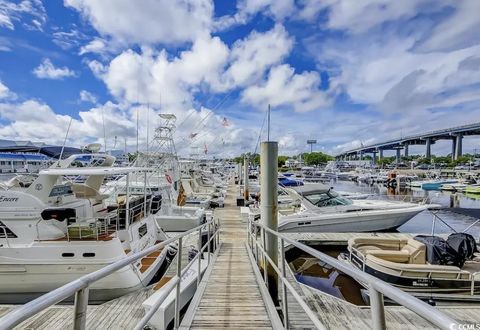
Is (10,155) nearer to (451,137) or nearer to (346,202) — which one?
(346,202)

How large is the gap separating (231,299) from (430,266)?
202 inches

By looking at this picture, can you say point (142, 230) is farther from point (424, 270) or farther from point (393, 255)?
point (424, 270)

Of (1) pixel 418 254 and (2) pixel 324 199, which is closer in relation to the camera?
(1) pixel 418 254

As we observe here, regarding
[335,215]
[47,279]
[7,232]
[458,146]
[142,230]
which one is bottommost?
[47,279]

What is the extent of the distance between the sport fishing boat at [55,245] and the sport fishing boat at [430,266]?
5.73 metres

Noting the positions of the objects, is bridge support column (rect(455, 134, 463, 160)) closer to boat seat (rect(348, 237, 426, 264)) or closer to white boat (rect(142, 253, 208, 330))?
boat seat (rect(348, 237, 426, 264))

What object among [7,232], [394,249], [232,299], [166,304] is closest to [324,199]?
[394,249]

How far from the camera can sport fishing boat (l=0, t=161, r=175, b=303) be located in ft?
20.7

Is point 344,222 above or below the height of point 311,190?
below

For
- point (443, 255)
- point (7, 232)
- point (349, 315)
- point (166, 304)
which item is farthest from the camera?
point (443, 255)

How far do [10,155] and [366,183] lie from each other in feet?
192

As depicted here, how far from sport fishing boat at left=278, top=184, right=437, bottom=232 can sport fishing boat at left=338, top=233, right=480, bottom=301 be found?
4.13 m

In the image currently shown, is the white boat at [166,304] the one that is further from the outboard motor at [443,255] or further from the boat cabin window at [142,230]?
the outboard motor at [443,255]

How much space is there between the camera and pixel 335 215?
41.3ft
